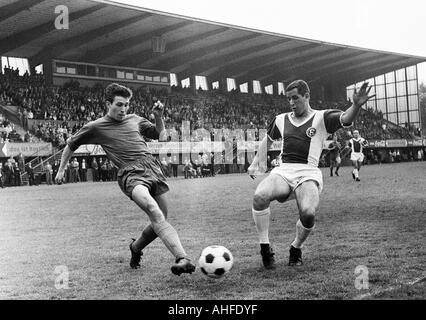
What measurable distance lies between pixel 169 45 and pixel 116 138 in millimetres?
31404

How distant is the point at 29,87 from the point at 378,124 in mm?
34014

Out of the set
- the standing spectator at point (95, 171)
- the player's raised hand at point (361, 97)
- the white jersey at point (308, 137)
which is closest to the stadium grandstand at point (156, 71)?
the standing spectator at point (95, 171)

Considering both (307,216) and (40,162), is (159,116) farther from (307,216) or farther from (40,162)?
(40,162)

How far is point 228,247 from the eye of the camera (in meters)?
6.75

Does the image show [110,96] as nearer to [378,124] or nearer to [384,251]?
[384,251]

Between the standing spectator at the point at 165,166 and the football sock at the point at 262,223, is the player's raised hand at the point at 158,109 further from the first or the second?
the standing spectator at the point at 165,166

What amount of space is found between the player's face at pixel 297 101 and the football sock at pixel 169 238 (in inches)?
80.1

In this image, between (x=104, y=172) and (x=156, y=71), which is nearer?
(x=104, y=172)

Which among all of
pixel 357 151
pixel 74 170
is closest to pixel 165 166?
pixel 74 170

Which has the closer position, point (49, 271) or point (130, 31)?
point (49, 271)

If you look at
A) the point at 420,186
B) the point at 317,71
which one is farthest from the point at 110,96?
the point at 317,71

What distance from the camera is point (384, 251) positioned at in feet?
19.9

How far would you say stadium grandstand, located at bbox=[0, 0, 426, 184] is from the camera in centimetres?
2812

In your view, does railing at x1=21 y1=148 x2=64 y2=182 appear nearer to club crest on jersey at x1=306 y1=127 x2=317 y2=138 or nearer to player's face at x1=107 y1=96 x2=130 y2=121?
player's face at x1=107 y1=96 x2=130 y2=121
